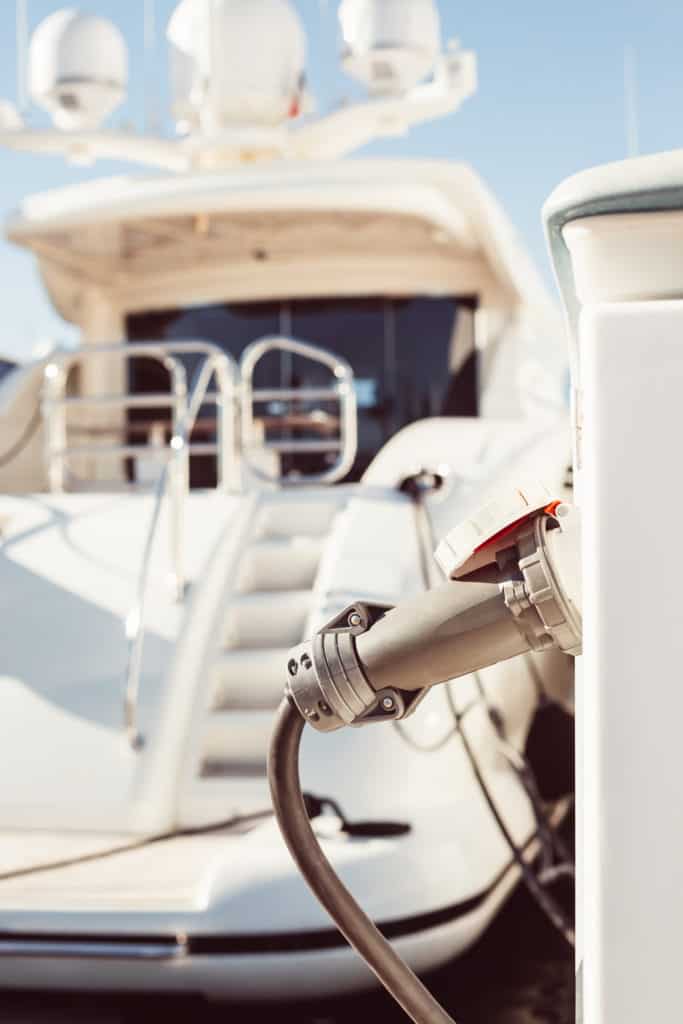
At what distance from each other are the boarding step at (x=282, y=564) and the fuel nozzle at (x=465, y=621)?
306 cm

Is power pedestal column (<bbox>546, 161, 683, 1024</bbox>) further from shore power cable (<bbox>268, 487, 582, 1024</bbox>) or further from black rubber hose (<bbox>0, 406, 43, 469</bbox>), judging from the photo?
black rubber hose (<bbox>0, 406, 43, 469</bbox>)

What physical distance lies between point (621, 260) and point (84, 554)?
3.38m

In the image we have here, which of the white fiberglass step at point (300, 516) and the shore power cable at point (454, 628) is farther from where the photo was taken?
the white fiberglass step at point (300, 516)

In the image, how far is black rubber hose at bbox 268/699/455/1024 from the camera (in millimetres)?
829

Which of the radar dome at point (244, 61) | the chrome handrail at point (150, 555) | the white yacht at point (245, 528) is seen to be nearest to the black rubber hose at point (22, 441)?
the white yacht at point (245, 528)

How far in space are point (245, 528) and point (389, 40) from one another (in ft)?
16.1

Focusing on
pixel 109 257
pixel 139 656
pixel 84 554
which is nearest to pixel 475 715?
pixel 139 656

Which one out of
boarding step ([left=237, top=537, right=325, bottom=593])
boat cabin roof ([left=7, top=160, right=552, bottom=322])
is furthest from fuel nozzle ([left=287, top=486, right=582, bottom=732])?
boat cabin roof ([left=7, top=160, right=552, bottom=322])

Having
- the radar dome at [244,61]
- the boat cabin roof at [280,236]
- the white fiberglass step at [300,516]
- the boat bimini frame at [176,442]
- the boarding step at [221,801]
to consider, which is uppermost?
the radar dome at [244,61]

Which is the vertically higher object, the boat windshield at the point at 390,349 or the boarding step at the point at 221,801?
the boat windshield at the point at 390,349

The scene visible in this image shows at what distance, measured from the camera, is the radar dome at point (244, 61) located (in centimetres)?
727

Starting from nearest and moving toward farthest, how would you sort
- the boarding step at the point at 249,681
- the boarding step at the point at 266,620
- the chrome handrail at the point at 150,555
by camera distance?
the chrome handrail at the point at 150,555
the boarding step at the point at 249,681
the boarding step at the point at 266,620

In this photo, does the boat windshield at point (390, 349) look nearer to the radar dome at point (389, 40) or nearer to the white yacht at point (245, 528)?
the white yacht at point (245, 528)

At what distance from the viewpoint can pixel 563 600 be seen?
2.30 feet
